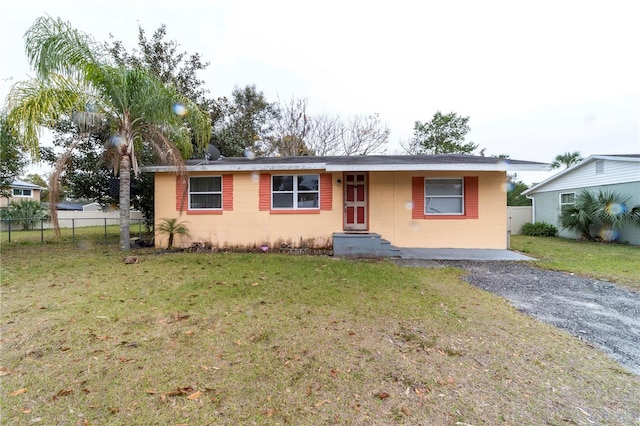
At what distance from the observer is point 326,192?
29.2 feet

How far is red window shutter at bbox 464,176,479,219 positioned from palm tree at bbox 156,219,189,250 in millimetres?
9339

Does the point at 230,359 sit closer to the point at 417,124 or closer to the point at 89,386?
the point at 89,386

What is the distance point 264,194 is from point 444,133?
19985 mm

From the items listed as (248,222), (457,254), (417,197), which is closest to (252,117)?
(248,222)

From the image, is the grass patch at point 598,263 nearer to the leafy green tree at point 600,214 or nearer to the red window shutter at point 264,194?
the leafy green tree at point 600,214

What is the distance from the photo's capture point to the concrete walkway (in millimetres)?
7599

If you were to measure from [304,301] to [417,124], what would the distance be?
23329 mm

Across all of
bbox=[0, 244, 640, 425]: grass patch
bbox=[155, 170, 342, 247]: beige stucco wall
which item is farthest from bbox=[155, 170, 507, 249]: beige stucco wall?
bbox=[0, 244, 640, 425]: grass patch

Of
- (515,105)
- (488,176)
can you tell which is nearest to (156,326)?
(488,176)

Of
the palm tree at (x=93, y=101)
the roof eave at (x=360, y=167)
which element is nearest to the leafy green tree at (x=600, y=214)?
the roof eave at (x=360, y=167)

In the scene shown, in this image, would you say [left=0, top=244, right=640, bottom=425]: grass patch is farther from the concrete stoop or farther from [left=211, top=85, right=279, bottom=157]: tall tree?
[left=211, top=85, right=279, bottom=157]: tall tree

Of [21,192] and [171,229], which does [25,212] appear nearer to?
[21,192]

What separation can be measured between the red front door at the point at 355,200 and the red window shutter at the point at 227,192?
3.89 meters

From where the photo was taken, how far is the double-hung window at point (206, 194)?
9.19m
